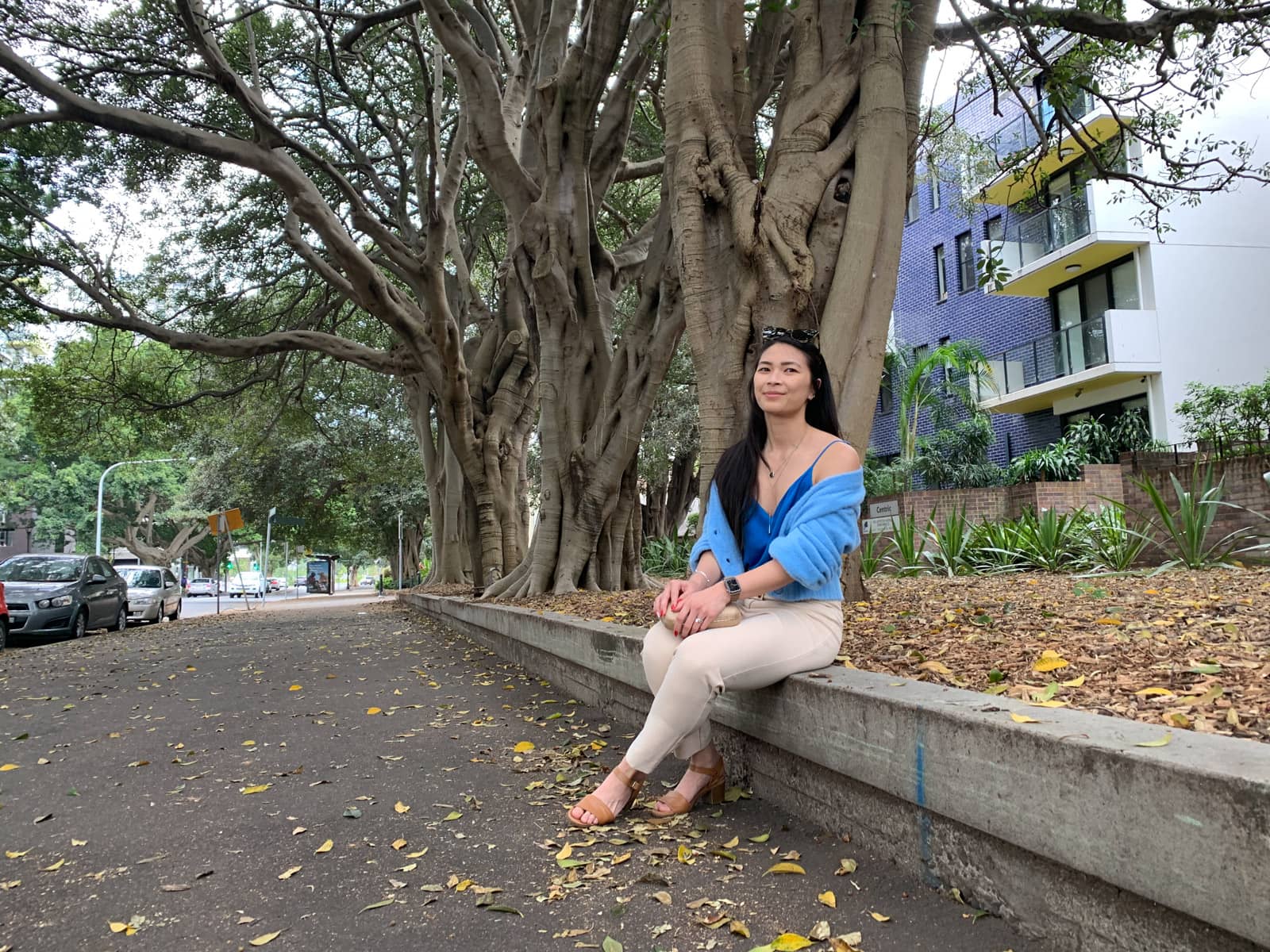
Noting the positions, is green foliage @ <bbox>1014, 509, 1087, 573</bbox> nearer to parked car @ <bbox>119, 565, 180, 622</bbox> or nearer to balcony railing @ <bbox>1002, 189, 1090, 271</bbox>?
balcony railing @ <bbox>1002, 189, 1090, 271</bbox>

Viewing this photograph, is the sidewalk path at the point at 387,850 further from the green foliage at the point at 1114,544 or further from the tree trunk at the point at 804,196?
the green foliage at the point at 1114,544

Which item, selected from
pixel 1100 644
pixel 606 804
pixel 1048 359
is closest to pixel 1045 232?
pixel 1048 359

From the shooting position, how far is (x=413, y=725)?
17.7 feet

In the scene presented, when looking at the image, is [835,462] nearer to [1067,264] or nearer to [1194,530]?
[1194,530]

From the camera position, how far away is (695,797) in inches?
130

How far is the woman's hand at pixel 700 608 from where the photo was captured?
2982 mm

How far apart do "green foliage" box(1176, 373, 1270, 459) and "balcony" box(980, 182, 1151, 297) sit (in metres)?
3.19

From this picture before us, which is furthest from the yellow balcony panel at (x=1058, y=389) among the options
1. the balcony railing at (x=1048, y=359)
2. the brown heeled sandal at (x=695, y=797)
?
the brown heeled sandal at (x=695, y=797)

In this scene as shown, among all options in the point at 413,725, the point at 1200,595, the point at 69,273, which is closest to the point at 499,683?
the point at 413,725

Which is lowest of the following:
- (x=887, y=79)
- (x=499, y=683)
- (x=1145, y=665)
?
(x=499, y=683)

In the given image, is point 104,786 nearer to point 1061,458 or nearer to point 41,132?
point 41,132

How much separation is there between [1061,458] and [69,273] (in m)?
16.5

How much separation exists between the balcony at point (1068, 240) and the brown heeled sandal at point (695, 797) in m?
15.2

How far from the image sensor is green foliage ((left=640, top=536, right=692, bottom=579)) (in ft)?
53.8
